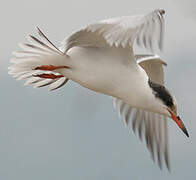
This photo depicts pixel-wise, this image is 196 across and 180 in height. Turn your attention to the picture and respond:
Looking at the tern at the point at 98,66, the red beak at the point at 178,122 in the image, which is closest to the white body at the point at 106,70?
the tern at the point at 98,66

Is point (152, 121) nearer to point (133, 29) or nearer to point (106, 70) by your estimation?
point (106, 70)

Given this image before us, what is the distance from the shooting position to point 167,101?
22.6 feet

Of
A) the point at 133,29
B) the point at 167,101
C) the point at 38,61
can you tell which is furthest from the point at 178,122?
the point at 133,29

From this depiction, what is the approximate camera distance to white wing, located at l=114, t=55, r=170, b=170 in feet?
26.9

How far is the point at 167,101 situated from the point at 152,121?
164cm

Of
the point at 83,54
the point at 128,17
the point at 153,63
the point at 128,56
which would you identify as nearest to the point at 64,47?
the point at 83,54

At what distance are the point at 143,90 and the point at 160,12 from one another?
1375 mm

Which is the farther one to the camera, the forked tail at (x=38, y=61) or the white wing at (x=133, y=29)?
the forked tail at (x=38, y=61)

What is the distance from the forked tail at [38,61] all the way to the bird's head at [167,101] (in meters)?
0.95

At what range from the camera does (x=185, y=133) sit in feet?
22.6

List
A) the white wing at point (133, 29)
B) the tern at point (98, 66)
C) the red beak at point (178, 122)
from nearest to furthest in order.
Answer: the white wing at point (133, 29) < the tern at point (98, 66) < the red beak at point (178, 122)

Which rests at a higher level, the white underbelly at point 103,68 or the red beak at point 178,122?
the white underbelly at point 103,68

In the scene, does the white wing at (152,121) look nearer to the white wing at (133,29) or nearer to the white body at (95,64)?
the white body at (95,64)

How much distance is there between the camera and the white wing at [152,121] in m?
8.20
